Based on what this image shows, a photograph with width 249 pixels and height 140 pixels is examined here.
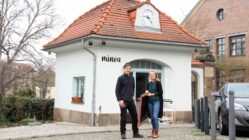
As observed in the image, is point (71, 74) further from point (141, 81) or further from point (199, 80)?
point (199, 80)

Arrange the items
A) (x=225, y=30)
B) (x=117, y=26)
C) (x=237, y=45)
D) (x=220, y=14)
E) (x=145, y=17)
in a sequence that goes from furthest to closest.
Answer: (x=220, y=14) < (x=225, y=30) < (x=237, y=45) < (x=145, y=17) < (x=117, y=26)

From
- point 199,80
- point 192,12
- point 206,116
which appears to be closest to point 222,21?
point 192,12

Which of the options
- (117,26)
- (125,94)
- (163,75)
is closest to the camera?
(125,94)

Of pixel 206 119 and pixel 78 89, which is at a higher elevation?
pixel 78 89

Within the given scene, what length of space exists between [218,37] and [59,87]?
76.0ft

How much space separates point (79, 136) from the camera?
1208 centimetres

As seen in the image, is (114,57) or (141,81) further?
(141,81)

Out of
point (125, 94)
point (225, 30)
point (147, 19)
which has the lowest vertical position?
point (125, 94)

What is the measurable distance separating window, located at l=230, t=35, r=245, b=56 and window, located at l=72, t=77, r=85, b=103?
22.0 m

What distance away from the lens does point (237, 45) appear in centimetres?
3666

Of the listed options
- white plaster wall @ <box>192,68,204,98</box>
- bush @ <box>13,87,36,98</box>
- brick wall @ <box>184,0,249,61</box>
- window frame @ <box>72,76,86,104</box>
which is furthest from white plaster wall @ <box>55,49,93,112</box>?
brick wall @ <box>184,0,249,61</box>

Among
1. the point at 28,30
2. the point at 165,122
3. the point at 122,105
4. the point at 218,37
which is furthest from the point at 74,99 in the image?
the point at 218,37

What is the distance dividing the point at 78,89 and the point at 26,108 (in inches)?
218

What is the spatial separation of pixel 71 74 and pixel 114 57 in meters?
2.75
